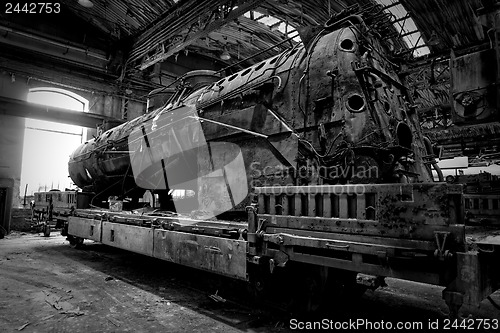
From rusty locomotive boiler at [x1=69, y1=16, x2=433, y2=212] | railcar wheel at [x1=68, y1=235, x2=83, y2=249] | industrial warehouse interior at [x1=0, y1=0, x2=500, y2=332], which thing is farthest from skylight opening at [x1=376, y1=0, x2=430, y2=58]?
railcar wheel at [x1=68, y1=235, x2=83, y2=249]

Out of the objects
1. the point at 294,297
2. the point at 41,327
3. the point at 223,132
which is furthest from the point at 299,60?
the point at 41,327

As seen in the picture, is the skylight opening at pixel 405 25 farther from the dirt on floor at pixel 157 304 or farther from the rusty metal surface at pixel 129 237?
the rusty metal surface at pixel 129 237

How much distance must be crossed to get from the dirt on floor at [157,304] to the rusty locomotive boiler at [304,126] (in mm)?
1239

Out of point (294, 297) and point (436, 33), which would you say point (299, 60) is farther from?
point (436, 33)

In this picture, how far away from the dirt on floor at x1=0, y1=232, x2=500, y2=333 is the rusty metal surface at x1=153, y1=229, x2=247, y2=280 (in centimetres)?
53

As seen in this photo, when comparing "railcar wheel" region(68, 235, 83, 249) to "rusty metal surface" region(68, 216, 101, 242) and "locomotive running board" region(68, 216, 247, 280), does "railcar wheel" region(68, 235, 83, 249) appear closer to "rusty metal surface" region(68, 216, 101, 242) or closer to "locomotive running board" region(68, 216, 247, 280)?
"rusty metal surface" region(68, 216, 101, 242)

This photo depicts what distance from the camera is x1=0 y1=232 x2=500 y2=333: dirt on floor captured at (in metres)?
3.41

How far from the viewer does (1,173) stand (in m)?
11.7

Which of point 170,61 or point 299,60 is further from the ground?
point 170,61

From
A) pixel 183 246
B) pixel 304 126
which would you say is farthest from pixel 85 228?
pixel 304 126

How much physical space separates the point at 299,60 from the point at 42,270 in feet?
18.3

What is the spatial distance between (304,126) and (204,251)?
5.94 ft

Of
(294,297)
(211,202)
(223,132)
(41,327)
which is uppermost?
(223,132)

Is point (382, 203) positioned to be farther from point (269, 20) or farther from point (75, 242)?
point (269, 20)
